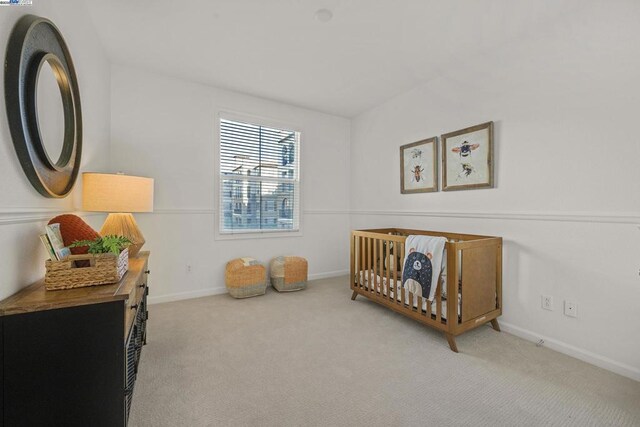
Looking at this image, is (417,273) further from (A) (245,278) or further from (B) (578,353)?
(A) (245,278)

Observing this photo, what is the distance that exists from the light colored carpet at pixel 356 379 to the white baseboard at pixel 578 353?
0.06 meters

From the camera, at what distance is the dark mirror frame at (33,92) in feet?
3.45

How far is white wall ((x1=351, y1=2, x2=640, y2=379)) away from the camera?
1673 mm

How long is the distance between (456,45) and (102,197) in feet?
9.65

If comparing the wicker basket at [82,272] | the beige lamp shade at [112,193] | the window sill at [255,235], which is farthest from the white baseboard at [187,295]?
the wicker basket at [82,272]

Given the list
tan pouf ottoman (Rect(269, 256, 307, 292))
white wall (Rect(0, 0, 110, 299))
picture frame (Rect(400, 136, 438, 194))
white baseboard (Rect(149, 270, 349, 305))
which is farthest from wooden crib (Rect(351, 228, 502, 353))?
white wall (Rect(0, 0, 110, 299))

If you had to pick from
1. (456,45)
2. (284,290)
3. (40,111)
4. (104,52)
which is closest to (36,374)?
(40,111)

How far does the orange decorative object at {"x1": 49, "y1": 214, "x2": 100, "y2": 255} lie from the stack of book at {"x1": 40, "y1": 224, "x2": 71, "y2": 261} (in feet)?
0.13

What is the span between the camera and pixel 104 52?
2434mm

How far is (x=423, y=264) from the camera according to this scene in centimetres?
207

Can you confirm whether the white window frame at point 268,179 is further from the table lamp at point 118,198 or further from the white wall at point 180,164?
the table lamp at point 118,198

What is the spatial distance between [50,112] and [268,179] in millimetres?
2258

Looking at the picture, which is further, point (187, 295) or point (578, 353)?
point (187, 295)

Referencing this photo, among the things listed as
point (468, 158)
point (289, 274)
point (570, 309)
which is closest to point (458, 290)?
point (570, 309)
